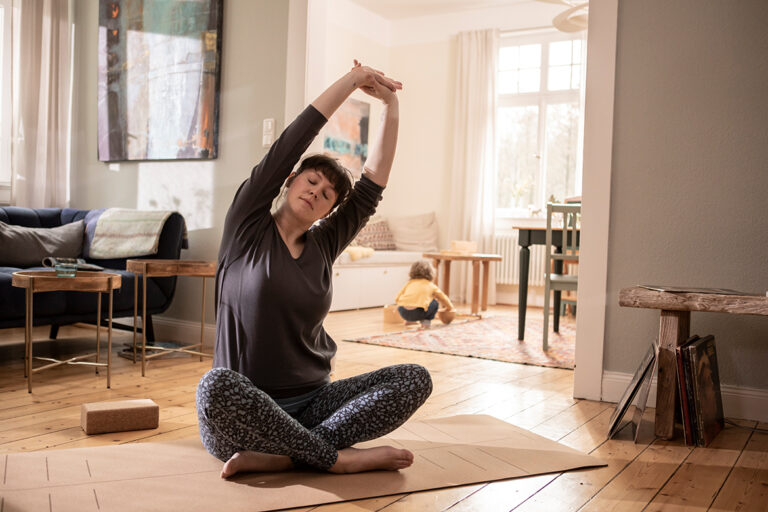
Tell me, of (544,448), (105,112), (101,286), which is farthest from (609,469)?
(105,112)

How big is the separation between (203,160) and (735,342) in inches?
107

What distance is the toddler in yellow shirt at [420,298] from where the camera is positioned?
4957 mm

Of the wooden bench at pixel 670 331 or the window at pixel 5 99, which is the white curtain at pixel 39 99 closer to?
the window at pixel 5 99

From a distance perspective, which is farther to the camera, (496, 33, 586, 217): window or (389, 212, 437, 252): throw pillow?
(389, 212, 437, 252): throw pillow

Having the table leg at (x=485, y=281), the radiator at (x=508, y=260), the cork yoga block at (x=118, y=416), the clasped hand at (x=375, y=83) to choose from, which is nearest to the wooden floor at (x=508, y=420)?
the cork yoga block at (x=118, y=416)

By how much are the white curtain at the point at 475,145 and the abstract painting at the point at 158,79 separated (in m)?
3.95

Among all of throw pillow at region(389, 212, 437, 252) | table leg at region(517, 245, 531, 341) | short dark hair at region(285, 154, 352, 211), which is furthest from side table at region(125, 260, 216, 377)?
throw pillow at region(389, 212, 437, 252)

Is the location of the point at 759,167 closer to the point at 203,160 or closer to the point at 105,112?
the point at 203,160

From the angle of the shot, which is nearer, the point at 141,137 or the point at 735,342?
the point at 735,342

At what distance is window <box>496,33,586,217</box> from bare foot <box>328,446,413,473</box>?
5499mm

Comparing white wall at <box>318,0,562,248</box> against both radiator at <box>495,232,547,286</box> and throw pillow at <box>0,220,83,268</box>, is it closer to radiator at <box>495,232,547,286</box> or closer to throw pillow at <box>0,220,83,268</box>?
radiator at <box>495,232,547,286</box>

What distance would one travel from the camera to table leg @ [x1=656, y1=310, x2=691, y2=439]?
2307 millimetres

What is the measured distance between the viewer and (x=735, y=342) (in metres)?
2.64

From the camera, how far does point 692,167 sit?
269 cm
